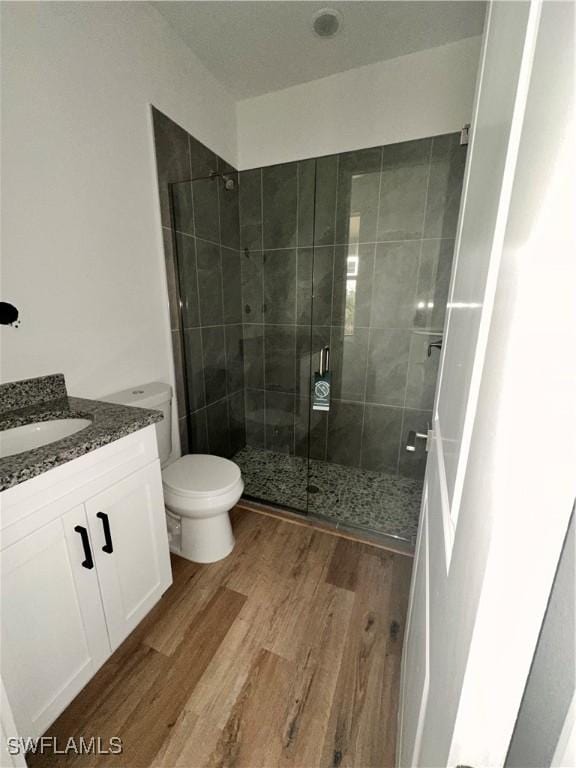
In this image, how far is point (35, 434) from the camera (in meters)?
1.17

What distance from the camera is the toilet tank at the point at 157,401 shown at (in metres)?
1.56

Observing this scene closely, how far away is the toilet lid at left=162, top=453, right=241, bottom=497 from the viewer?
4.99 ft

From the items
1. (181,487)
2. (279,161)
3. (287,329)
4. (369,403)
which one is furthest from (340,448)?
(279,161)

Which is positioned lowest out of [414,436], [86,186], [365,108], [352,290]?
[414,436]

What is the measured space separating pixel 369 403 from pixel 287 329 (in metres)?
0.85

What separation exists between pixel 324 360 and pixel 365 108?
1.59 m

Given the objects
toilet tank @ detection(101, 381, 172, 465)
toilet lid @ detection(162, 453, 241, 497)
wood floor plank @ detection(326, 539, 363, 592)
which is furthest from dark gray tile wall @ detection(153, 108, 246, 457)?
wood floor plank @ detection(326, 539, 363, 592)

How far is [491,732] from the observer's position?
0.33 meters

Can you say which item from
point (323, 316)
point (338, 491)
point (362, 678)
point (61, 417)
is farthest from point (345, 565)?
point (323, 316)

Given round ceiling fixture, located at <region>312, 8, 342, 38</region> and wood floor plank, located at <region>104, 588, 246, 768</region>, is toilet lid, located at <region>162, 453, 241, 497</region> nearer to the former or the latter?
wood floor plank, located at <region>104, 588, 246, 768</region>

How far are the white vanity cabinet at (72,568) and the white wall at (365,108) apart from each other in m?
2.12

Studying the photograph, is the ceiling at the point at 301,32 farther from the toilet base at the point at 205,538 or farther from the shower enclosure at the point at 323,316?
the toilet base at the point at 205,538

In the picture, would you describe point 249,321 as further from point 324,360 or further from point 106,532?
point 106,532

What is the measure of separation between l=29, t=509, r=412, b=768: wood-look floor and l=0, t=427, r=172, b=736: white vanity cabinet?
0.15m
